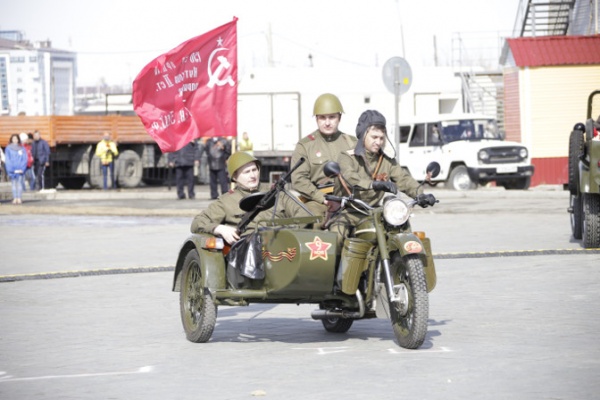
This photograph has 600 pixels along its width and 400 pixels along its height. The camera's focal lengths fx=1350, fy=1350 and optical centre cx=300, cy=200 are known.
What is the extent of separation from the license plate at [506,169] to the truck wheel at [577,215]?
53.7 feet

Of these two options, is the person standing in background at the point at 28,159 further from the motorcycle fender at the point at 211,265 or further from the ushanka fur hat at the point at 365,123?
the ushanka fur hat at the point at 365,123

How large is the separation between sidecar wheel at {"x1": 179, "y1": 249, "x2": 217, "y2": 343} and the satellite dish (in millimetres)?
Result: 15129

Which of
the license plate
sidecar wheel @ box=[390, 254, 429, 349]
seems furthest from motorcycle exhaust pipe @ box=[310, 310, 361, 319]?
the license plate

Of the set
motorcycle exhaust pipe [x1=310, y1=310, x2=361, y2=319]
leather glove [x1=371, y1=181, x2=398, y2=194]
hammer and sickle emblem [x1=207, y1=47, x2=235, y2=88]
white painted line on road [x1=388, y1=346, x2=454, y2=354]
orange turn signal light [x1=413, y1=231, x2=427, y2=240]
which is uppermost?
hammer and sickle emblem [x1=207, y1=47, x2=235, y2=88]

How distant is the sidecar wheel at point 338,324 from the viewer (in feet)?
33.9

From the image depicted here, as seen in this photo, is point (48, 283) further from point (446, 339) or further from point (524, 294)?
point (446, 339)

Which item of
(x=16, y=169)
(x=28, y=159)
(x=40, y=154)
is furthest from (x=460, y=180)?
(x=40, y=154)

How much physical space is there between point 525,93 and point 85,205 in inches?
597

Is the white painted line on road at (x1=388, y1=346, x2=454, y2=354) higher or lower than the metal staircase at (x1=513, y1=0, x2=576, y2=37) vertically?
lower

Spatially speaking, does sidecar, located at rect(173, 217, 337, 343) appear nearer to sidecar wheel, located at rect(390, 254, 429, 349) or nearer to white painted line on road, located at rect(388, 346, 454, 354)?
sidecar wheel, located at rect(390, 254, 429, 349)

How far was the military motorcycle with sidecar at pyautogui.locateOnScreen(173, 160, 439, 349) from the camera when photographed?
29.8ft

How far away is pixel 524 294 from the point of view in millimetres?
12531

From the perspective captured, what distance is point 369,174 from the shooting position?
9.95 meters

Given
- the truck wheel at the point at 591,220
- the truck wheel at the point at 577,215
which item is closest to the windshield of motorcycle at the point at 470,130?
the truck wheel at the point at 577,215
